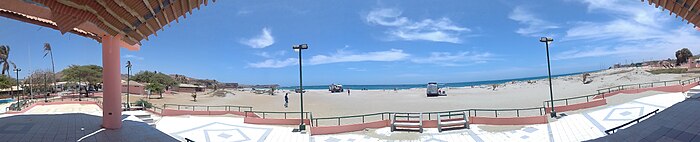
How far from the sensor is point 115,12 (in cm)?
852

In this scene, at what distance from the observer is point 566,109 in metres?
17.2

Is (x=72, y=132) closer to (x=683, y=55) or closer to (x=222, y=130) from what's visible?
(x=222, y=130)

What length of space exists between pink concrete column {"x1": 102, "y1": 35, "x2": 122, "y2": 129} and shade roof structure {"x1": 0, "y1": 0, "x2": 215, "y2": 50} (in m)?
2.38

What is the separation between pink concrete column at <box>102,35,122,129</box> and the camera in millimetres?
13211

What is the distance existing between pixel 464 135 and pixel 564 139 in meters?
3.22

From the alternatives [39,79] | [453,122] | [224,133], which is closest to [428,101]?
[453,122]

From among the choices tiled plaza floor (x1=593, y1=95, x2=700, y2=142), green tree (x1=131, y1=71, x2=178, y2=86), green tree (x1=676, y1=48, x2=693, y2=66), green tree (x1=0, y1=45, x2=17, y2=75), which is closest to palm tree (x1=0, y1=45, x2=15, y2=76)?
green tree (x1=0, y1=45, x2=17, y2=75)

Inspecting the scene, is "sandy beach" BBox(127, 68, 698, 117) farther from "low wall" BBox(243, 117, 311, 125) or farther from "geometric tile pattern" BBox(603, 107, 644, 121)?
"low wall" BBox(243, 117, 311, 125)

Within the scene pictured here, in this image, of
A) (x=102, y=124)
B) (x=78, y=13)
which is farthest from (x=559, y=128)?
(x=102, y=124)

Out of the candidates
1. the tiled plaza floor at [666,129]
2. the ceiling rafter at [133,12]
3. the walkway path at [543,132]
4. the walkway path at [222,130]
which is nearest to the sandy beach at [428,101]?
the walkway path at [543,132]

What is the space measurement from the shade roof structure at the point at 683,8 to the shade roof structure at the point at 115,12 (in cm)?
1200

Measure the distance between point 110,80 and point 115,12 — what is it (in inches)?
236

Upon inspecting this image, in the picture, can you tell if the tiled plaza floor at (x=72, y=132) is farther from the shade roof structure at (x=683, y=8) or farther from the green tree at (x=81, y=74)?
the green tree at (x=81, y=74)

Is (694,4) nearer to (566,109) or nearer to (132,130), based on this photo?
(566,109)
